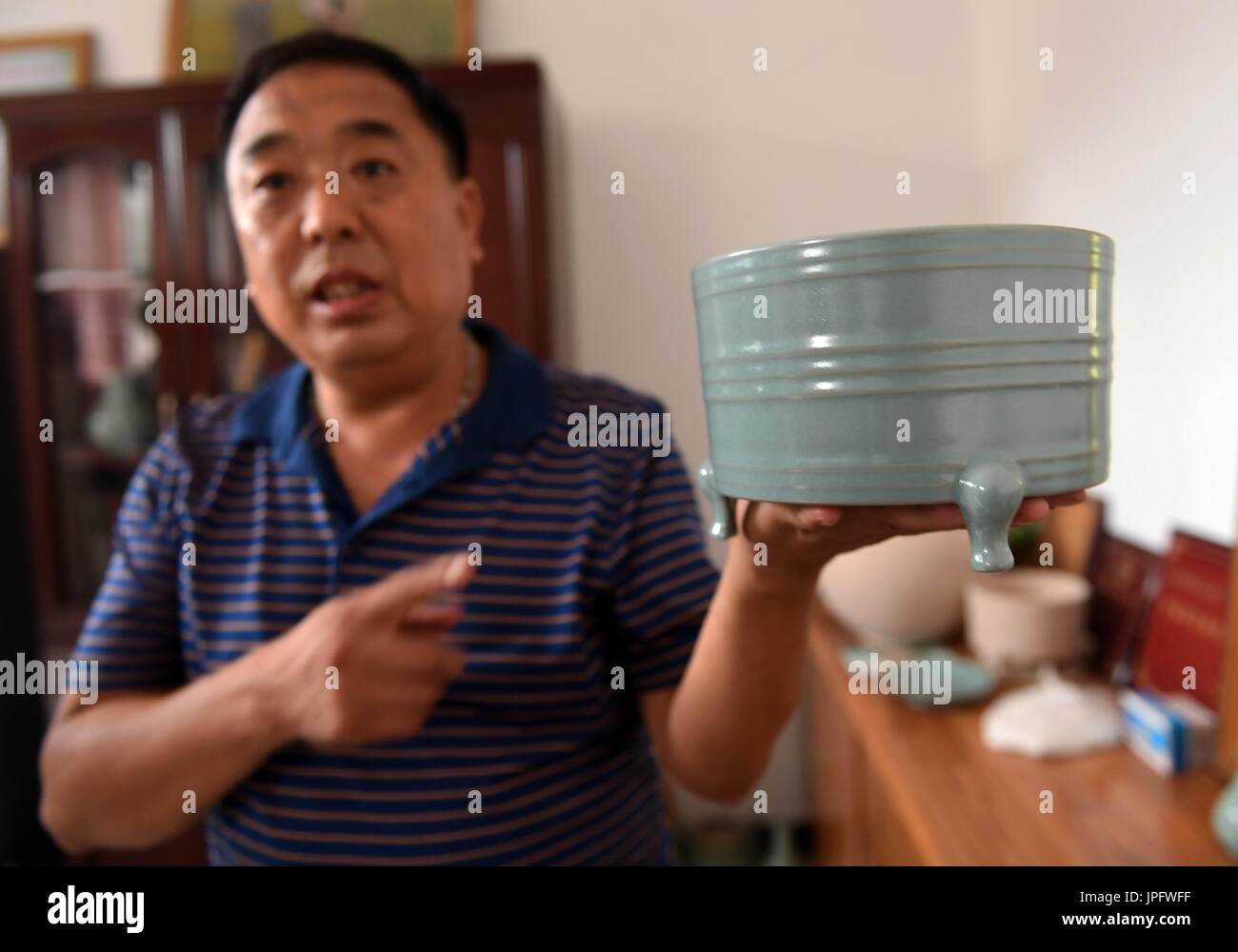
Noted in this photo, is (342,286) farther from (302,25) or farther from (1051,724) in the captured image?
(302,25)

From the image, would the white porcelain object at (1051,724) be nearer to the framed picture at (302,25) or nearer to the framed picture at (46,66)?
the framed picture at (302,25)

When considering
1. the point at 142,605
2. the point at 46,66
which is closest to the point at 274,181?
the point at 142,605

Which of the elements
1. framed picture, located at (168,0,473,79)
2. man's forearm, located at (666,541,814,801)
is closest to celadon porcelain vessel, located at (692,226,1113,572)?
man's forearm, located at (666,541,814,801)

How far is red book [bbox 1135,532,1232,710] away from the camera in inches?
22.8

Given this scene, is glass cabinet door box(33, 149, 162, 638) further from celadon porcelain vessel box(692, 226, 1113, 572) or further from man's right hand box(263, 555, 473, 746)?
celadon porcelain vessel box(692, 226, 1113, 572)

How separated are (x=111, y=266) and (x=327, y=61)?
1073mm

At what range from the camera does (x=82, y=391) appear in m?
1.34

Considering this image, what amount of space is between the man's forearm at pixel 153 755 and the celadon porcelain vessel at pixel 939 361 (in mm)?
356

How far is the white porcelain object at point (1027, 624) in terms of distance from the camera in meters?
0.72

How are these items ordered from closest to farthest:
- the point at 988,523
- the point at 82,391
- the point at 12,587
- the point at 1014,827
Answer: the point at 988,523, the point at 1014,827, the point at 12,587, the point at 82,391

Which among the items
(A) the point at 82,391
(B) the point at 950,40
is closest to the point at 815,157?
(B) the point at 950,40

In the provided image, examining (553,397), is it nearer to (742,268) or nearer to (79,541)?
(742,268)

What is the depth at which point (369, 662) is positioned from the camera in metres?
0.42
